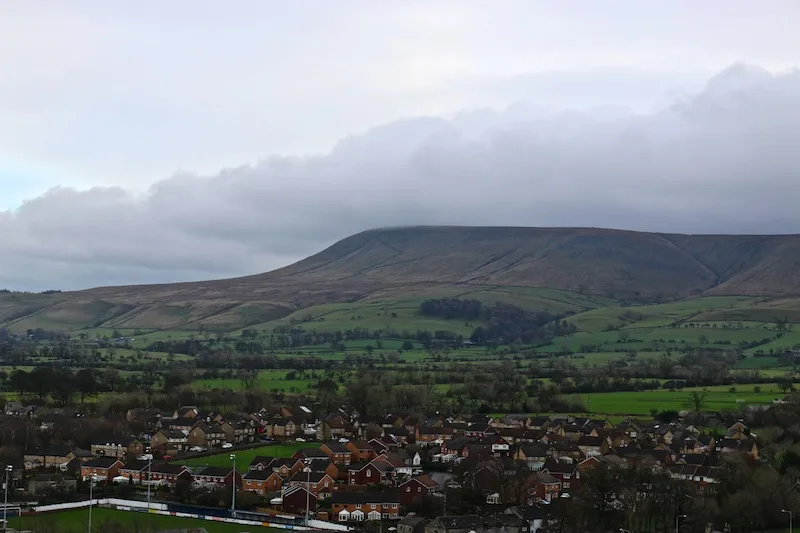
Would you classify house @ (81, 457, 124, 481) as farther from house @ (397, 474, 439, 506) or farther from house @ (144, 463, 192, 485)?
house @ (397, 474, 439, 506)

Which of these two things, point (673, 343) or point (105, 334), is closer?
point (673, 343)

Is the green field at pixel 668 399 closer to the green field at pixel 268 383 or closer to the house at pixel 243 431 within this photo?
the green field at pixel 268 383

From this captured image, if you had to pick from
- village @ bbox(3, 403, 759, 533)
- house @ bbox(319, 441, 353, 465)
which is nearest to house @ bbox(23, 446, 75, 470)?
village @ bbox(3, 403, 759, 533)

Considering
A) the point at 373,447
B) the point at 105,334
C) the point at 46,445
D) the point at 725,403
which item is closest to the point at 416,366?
the point at 725,403

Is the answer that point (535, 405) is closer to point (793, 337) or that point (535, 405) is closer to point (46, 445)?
point (46, 445)

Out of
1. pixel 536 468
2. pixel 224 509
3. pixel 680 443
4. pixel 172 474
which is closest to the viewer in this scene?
pixel 224 509

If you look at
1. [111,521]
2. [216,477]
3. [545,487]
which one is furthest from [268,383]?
[111,521]

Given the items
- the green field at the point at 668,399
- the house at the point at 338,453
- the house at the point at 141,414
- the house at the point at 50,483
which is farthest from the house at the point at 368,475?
the green field at the point at 668,399
